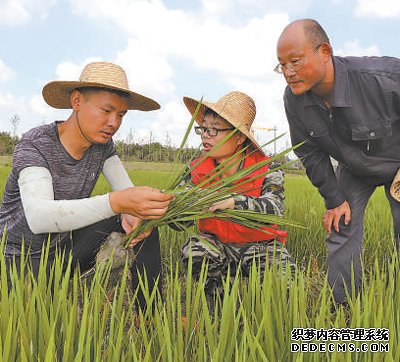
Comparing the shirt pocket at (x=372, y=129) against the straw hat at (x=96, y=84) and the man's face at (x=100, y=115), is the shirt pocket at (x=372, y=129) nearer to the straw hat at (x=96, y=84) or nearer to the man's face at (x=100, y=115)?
the straw hat at (x=96, y=84)

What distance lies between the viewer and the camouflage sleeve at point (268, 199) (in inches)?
68.4

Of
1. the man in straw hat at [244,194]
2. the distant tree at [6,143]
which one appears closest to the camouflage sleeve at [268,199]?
the man in straw hat at [244,194]

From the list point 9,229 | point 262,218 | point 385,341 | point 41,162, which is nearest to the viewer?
point 385,341

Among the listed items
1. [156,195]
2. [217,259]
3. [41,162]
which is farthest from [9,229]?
[217,259]

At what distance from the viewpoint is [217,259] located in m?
2.05

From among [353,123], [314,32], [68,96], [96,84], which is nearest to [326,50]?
[314,32]

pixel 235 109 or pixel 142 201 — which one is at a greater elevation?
pixel 235 109

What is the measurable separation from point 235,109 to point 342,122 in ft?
1.65

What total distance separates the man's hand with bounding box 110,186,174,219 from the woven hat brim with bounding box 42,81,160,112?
1.54ft

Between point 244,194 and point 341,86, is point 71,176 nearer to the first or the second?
point 244,194

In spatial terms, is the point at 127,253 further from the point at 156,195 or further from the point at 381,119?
the point at 381,119

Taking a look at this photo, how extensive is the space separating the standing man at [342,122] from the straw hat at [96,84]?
0.62 meters

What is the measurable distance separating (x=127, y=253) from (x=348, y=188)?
1.27m

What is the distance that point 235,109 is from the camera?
2061mm
